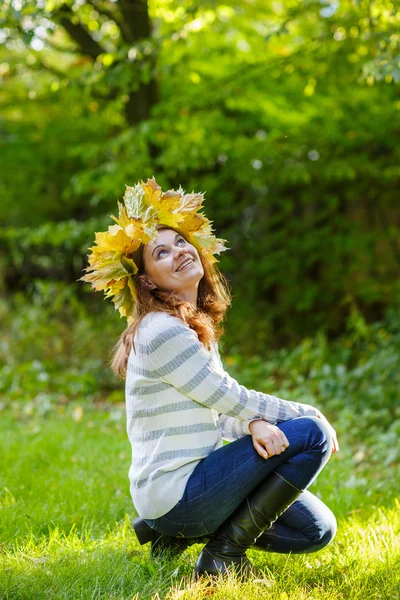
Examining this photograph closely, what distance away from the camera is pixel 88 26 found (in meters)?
7.11

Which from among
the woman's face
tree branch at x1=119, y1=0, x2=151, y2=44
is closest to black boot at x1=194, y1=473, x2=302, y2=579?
the woman's face

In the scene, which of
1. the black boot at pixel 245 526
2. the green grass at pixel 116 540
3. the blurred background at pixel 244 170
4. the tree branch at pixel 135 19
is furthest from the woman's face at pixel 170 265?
the tree branch at pixel 135 19

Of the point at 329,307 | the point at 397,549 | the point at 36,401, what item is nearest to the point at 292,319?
the point at 329,307

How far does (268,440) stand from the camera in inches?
92.4

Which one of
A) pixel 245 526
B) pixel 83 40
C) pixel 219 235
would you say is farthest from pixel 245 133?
pixel 245 526

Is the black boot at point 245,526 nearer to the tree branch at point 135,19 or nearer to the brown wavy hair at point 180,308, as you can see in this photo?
the brown wavy hair at point 180,308

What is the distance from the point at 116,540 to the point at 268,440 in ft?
2.93

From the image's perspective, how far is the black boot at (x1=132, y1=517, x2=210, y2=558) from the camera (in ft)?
8.54

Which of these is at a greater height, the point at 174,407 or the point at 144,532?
the point at 174,407

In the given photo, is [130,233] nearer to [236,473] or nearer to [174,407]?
[174,407]

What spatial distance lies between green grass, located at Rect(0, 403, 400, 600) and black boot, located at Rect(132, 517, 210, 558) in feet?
0.13

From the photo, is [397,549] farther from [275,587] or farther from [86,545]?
[86,545]

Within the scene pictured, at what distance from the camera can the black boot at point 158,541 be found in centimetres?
260

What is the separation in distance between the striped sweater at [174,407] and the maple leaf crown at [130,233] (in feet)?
0.68
